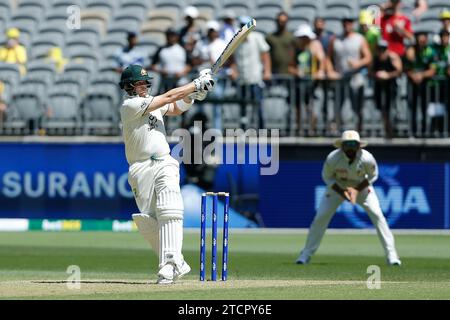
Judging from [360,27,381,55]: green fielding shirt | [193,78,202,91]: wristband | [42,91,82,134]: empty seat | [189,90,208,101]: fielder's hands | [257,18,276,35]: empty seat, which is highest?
[257,18,276,35]: empty seat

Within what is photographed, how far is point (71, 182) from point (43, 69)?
2809 millimetres

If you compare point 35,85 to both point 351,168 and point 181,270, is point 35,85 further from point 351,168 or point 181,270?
point 181,270

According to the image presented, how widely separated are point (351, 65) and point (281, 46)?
4.03 ft

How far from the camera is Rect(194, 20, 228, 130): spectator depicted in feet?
70.8

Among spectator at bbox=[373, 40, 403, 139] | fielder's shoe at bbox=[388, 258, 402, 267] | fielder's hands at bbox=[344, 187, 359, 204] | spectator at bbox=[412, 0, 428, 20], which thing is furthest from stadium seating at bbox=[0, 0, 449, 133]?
fielder's shoe at bbox=[388, 258, 402, 267]

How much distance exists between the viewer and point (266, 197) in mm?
22219

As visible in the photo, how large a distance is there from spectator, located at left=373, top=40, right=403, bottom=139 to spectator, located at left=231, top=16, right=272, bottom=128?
1780 mm

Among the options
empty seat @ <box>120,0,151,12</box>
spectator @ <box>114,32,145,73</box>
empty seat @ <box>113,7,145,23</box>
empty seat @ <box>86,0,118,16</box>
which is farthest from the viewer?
empty seat @ <box>86,0,118,16</box>

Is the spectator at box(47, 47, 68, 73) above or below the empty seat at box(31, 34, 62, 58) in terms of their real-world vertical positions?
below

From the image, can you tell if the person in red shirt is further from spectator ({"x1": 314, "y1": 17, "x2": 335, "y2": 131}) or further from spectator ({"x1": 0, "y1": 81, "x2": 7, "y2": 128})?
spectator ({"x1": 0, "y1": 81, "x2": 7, "y2": 128})

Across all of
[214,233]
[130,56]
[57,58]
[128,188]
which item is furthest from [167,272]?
[57,58]

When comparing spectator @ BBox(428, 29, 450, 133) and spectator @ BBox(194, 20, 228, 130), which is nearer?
spectator @ BBox(428, 29, 450, 133)

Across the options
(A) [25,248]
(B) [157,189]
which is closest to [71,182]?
(A) [25,248]
